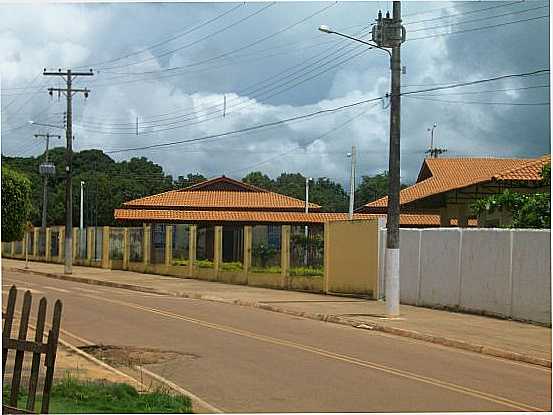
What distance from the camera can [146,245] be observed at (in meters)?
46.4

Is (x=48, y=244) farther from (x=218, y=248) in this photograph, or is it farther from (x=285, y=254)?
(x=285, y=254)

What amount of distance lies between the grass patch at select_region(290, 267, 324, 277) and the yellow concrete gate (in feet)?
1.77

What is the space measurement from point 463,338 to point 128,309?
9.69 metres

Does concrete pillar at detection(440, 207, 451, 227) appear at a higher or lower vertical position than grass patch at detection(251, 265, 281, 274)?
higher

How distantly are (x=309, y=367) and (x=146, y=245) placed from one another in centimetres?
3412

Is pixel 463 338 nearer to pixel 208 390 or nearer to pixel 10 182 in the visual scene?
pixel 208 390

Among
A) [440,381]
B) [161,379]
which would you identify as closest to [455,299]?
[440,381]

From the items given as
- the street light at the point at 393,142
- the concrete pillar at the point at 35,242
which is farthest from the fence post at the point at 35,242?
the street light at the point at 393,142

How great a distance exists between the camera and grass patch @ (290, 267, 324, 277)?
→ 1200 inches

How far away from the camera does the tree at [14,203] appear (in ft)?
52.2

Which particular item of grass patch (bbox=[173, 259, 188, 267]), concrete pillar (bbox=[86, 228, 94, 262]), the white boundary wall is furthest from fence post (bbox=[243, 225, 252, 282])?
concrete pillar (bbox=[86, 228, 94, 262])

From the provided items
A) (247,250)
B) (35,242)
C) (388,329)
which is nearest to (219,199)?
(35,242)

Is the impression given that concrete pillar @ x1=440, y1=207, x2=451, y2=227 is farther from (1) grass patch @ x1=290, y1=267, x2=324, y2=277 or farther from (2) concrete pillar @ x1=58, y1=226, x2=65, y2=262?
(2) concrete pillar @ x1=58, y1=226, x2=65, y2=262

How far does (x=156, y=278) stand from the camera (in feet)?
135
